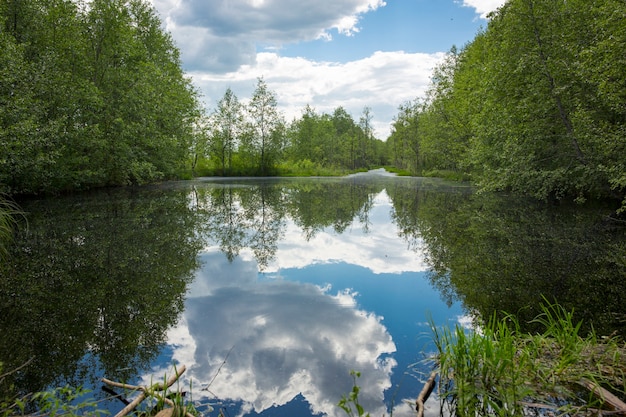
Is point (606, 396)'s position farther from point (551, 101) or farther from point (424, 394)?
point (551, 101)

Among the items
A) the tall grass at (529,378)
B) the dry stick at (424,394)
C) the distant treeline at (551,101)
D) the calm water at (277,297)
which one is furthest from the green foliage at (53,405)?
the distant treeline at (551,101)

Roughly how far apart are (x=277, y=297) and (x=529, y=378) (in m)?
3.67

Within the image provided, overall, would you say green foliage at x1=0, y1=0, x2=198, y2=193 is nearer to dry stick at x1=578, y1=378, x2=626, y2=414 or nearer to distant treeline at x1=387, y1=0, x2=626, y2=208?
dry stick at x1=578, y1=378, x2=626, y2=414

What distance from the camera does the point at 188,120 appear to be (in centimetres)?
3616

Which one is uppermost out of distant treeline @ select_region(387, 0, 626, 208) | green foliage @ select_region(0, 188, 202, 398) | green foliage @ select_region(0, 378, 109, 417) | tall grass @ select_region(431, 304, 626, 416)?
distant treeline @ select_region(387, 0, 626, 208)

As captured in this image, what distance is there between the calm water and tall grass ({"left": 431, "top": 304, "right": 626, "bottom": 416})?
1.42ft

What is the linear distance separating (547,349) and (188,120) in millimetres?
37207

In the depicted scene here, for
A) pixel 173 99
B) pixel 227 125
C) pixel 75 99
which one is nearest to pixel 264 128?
pixel 227 125

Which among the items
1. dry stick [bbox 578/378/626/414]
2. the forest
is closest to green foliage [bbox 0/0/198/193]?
the forest

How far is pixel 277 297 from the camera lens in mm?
5758

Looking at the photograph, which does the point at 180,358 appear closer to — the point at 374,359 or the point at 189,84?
the point at 374,359

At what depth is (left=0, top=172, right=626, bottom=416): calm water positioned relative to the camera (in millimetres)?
3406

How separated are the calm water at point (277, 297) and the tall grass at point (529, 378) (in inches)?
17.1

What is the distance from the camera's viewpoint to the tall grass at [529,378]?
2617 mm
